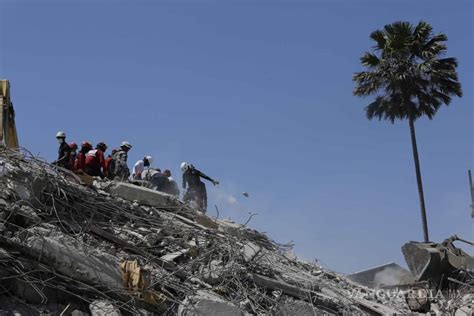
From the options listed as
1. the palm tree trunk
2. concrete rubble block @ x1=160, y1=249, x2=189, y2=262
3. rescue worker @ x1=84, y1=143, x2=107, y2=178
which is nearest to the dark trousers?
rescue worker @ x1=84, y1=143, x2=107, y2=178

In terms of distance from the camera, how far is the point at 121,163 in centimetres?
1251

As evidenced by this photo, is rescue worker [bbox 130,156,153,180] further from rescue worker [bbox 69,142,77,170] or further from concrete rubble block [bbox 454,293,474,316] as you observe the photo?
concrete rubble block [bbox 454,293,474,316]

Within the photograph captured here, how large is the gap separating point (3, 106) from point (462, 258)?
8.12 metres

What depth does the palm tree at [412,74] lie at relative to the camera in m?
21.3

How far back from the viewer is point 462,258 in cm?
1136

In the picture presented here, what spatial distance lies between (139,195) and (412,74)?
557 inches

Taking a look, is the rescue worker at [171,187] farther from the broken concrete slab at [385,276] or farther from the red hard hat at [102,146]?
the broken concrete slab at [385,276]

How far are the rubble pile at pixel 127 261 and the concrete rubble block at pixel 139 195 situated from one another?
0.05 feet

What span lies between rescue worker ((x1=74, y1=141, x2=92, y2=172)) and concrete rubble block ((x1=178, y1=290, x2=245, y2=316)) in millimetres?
5442

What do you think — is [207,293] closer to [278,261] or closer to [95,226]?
[95,226]

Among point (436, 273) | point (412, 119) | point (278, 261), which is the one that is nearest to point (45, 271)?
point (278, 261)

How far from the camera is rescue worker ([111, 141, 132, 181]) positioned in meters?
12.3

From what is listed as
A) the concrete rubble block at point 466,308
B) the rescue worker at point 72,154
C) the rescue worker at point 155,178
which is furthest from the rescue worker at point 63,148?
the concrete rubble block at point 466,308

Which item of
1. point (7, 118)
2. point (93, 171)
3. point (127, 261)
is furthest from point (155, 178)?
point (127, 261)
